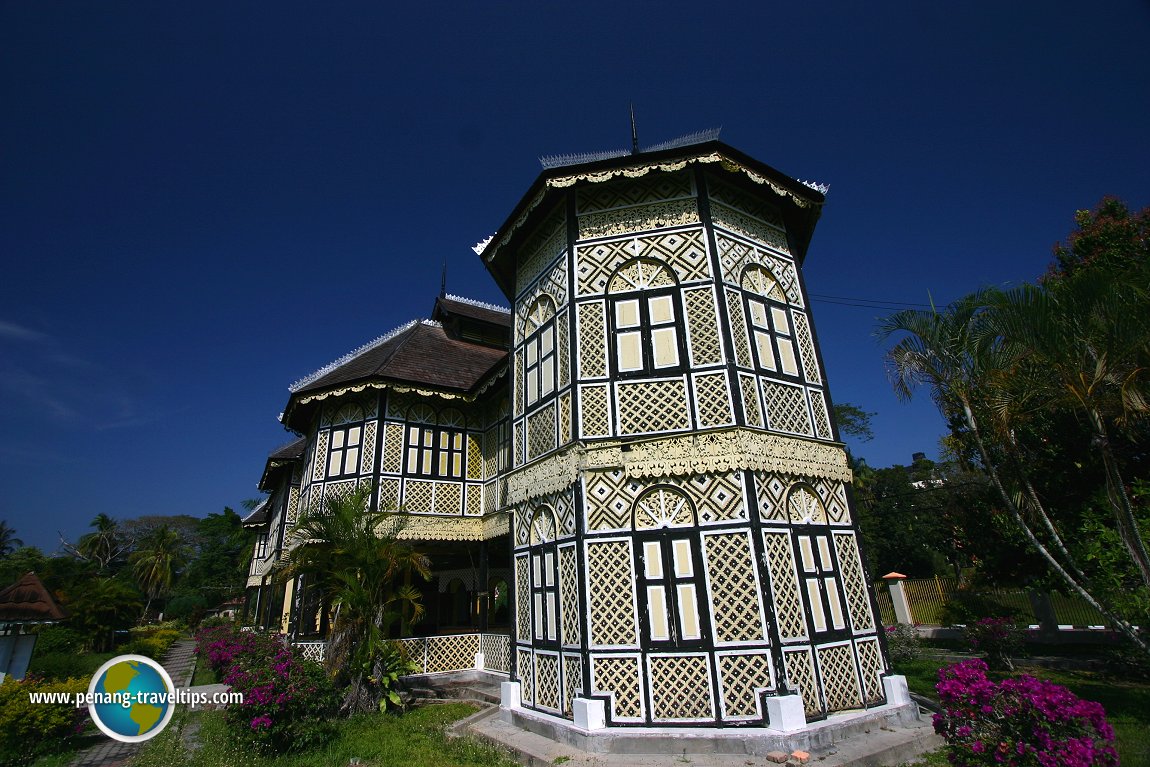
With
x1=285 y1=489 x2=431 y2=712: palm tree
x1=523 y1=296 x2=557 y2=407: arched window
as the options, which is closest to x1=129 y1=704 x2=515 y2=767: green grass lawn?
x1=285 y1=489 x2=431 y2=712: palm tree

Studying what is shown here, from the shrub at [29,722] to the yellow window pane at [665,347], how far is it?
1077 centimetres

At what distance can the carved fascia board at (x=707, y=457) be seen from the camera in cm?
816

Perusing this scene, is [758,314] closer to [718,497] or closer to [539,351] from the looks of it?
[718,497]

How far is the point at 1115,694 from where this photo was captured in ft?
32.0

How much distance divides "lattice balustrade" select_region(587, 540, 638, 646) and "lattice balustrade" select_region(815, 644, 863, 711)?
103 inches

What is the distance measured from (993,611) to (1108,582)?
31.8 ft

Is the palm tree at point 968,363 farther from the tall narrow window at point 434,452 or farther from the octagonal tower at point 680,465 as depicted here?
the tall narrow window at point 434,452

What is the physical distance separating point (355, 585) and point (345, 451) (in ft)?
18.1

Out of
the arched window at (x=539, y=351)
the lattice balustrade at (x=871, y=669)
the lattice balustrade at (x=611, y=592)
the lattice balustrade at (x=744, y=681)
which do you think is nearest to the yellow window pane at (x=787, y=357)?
the arched window at (x=539, y=351)

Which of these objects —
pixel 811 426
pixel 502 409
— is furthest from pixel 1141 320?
pixel 502 409

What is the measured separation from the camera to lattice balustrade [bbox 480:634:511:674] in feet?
40.8

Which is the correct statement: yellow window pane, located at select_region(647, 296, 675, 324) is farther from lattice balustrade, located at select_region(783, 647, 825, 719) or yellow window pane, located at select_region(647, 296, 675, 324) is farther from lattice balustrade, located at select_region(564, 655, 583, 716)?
lattice balustrade, located at select_region(564, 655, 583, 716)

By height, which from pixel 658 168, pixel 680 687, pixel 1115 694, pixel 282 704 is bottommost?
pixel 1115 694

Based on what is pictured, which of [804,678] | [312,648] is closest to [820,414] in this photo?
[804,678]
